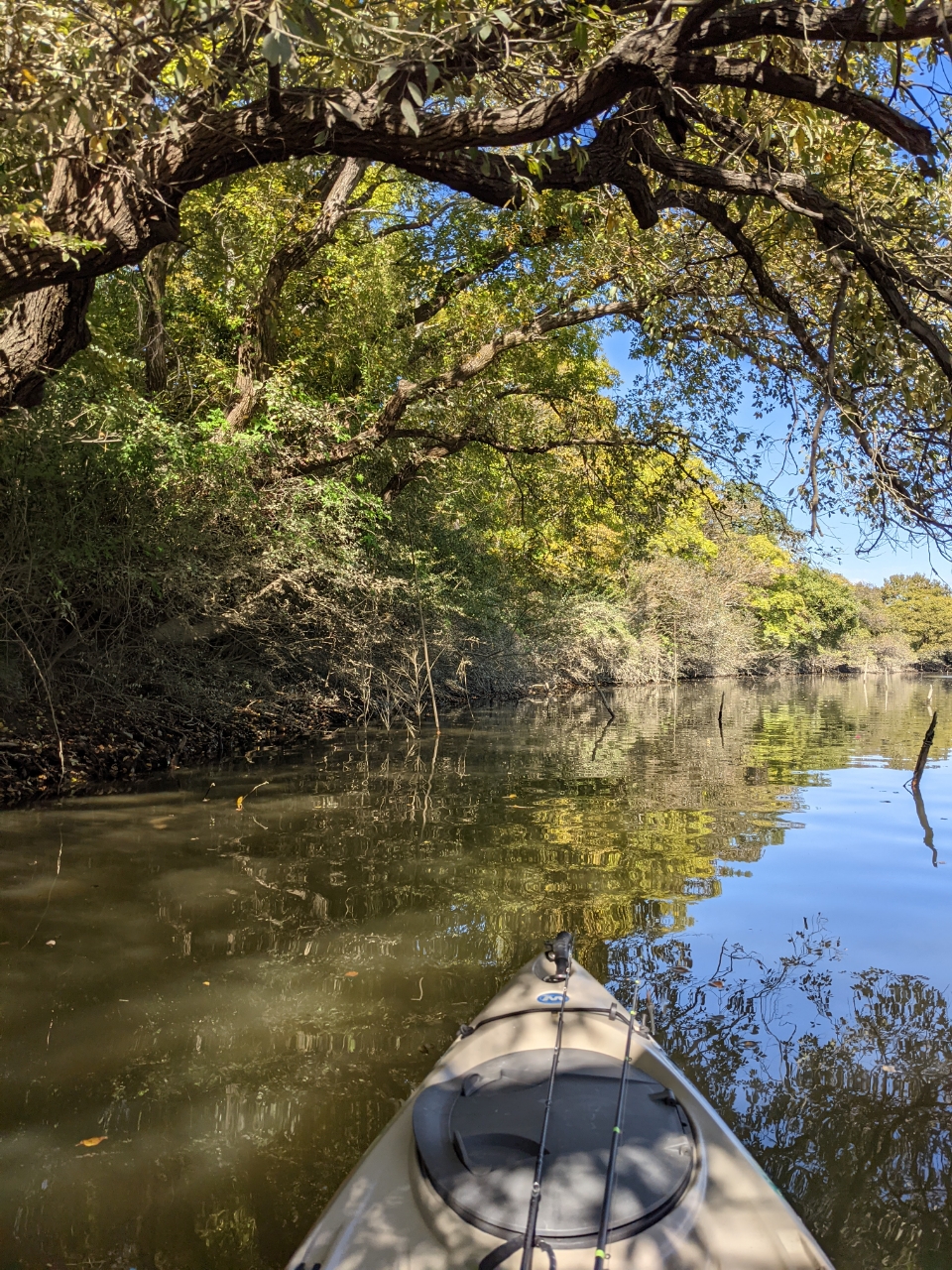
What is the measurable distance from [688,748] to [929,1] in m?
14.0

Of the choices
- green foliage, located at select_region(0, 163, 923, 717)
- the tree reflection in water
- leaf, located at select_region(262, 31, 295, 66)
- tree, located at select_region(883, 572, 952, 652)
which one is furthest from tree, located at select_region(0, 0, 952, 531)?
tree, located at select_region(883, 572, 952, 652)

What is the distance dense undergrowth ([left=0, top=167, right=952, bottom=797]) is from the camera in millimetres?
9781

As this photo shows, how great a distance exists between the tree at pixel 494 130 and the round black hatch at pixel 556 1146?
298 cm

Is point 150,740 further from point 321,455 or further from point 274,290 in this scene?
point 274,290

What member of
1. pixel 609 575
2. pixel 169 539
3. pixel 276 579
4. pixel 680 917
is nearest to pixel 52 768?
pixel 169 539

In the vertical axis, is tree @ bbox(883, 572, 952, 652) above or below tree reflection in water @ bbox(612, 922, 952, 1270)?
above

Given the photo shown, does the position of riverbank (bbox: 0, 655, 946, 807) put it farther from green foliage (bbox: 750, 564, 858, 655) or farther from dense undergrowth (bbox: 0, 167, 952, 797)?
green foliage (bbox: 750, 564, 858, 655)

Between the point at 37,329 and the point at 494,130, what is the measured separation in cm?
302

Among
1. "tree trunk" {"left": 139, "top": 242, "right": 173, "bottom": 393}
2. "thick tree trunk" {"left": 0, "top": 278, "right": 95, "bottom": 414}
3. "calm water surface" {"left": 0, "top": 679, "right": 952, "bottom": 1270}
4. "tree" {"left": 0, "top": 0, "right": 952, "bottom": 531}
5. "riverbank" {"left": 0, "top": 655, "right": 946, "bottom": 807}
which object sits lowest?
"calm water surface" {"left": 0, "top": 679, "right": 952, "bottom": 1270}

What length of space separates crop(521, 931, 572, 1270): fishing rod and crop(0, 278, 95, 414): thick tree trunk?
4.66m

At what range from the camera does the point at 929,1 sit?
13.4ft

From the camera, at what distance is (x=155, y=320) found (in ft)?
42.5

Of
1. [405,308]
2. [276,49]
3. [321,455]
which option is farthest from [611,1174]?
[405,308]

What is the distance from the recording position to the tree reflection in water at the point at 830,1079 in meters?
3.22
